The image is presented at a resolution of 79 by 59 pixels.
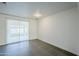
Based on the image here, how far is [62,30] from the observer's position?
3.06 metres

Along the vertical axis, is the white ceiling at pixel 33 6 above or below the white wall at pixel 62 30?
above

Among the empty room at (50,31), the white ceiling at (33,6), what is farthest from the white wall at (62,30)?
the white ceiling at (33,6)

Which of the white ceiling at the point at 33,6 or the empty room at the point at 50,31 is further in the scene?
the empty room at the point at 50,31

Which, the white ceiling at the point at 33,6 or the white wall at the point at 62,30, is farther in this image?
the white wall at the point at 62,30

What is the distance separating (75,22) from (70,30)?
13.2 inches

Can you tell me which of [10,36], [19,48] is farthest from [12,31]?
[19,48]

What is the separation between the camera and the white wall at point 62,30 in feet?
8.46

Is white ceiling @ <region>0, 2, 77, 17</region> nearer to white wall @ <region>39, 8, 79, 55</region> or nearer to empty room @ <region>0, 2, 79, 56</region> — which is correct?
empty room @ <region>0, 2, 79, 56</region>

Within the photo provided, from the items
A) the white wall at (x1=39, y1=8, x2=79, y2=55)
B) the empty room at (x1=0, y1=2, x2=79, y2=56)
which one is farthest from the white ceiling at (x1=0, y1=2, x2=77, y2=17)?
the white wall at (x1=39, y1=8, x2=79, y2=55)

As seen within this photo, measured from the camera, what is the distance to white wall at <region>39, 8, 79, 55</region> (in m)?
2.58

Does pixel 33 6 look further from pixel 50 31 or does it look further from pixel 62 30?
pixel 50 31

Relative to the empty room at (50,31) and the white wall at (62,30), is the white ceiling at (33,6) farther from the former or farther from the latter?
the white wall at (62,30)

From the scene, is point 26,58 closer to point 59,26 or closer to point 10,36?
point 10,36

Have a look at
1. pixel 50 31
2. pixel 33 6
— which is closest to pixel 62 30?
pixel 50 31
